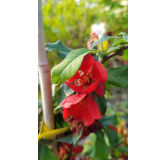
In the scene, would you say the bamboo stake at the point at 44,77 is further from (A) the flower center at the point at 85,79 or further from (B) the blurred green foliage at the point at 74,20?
(B) the blurred green foliage at the point at 74,20

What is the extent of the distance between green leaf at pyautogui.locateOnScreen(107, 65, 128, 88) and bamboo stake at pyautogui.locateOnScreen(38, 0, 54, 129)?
7.0 inches

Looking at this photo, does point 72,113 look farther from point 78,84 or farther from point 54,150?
point 54,150

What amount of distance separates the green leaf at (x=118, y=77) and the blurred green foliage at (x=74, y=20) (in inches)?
44.9

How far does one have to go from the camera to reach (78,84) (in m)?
0.39

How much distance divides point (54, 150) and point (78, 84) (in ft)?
1.03

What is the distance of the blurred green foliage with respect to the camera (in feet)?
5.38

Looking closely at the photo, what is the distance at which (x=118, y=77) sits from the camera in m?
0.43

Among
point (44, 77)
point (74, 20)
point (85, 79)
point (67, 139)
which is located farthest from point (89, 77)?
point (74, 20)

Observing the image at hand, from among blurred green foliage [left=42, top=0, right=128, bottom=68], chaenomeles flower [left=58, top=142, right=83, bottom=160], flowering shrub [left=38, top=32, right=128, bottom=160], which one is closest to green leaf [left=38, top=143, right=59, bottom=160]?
flowering shrub [left=38, top=32, right=128, bottom=160]

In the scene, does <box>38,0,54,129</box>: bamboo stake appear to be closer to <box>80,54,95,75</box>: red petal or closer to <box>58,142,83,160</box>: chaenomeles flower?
<box>80,54,95,75</box>: red petal

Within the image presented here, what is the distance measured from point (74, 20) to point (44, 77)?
1.73 meters

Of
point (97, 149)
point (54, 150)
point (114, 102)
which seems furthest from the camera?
point (114, 102)

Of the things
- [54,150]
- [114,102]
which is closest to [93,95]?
[54,150]

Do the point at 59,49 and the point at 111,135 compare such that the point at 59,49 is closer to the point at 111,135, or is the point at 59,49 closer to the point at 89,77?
the point at 89,77
